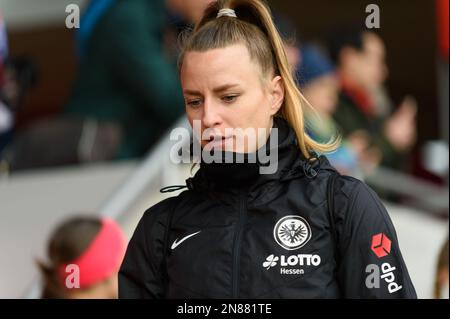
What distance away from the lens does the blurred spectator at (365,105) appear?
22.2ft

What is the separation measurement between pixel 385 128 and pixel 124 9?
81.2 inches

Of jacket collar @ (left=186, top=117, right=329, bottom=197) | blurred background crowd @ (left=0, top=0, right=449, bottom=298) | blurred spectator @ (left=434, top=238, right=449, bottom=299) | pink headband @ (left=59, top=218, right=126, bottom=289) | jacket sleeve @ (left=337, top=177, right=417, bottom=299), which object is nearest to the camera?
jacket sleeve @ (left=337, top=177, right=417, bottom=299)

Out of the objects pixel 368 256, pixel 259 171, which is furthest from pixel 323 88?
pixel 368 256

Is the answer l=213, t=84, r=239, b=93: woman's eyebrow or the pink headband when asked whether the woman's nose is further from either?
the pink headband

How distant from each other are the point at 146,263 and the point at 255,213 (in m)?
0.32

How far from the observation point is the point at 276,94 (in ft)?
9.45

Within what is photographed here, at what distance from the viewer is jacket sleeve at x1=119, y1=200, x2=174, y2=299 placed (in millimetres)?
2865

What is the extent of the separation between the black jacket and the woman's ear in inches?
1.8

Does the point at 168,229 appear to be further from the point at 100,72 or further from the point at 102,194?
the point at 102,194

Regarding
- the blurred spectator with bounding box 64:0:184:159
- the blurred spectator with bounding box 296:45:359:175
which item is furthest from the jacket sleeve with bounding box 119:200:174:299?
the blurred spectator with bounding box 296:45:359:175

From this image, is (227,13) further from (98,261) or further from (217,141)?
(98,261)

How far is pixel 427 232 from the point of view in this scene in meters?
6.42
